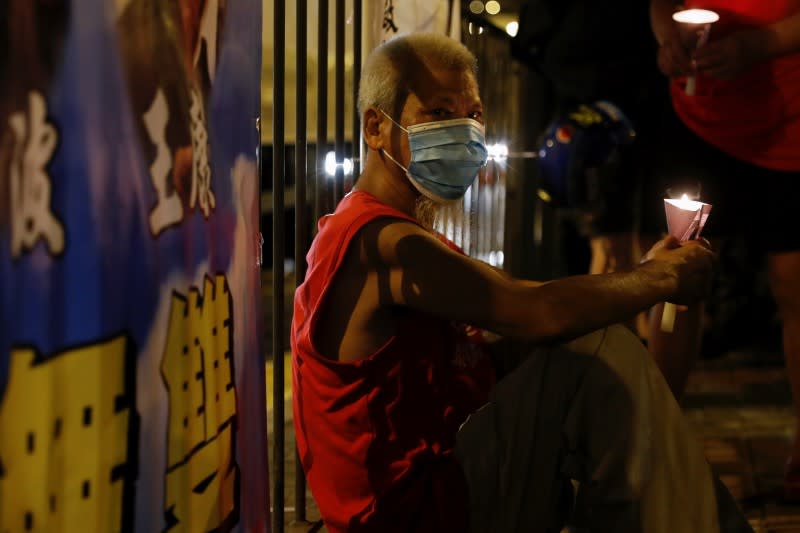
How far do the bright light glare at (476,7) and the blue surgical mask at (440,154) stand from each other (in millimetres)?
2514

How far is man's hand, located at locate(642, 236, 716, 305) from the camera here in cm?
254

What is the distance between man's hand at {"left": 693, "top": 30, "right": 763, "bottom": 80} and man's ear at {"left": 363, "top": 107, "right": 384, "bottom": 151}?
1381 millimetres

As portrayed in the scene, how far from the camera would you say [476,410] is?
2488 mm

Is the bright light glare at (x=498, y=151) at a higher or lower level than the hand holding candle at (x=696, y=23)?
lower

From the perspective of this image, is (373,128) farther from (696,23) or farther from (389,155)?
(696,23)

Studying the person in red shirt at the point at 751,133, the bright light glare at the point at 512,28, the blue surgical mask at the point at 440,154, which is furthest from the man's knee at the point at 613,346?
the bright light glare at the point at 512,28

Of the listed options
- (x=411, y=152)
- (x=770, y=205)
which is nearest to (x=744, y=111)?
(x=770, y=205)

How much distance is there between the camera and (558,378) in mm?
2348

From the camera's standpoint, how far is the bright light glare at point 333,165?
3.35 meters

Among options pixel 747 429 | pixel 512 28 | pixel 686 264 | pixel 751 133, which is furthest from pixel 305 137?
pixel 512 28

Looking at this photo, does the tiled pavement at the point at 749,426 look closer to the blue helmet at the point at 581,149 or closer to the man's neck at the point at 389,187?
the blue helmet at the point at 581,149

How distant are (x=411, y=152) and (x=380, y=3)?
1283mm

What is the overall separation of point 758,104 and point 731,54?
0.23 metres

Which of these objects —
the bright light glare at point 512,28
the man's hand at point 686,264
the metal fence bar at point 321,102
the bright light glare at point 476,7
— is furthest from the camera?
the bright light glare at point 512,28
